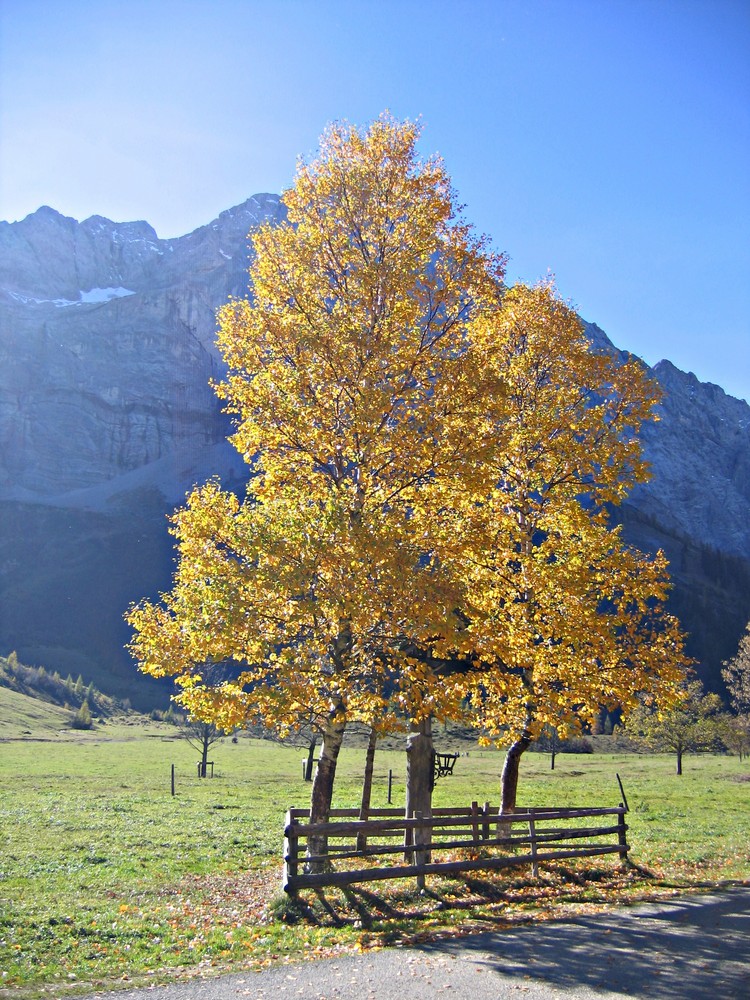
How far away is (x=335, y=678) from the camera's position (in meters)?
13.6

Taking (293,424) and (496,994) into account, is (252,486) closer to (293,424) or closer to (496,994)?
(293,424)

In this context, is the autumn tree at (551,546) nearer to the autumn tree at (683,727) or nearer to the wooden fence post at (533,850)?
the wooden fence post at (533,850)

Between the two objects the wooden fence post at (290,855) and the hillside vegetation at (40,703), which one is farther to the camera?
the hillside vegetation at (40,703)

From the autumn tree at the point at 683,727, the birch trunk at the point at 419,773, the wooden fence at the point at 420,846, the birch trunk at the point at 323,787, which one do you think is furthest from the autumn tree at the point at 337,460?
the autumn tree at the point at 683,727

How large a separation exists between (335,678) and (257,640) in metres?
1.63

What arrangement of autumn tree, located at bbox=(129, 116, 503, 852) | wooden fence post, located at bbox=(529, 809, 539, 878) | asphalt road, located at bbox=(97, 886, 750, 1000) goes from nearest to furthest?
asphalt road, located at bbox=(97, 886, 750, 1000) < autumn tree, located at bbox=(129, 116, 503, 852) < wooden fence post, located at bbox=(529, 809, 539, 878)

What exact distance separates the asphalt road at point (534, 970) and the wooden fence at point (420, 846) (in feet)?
8.75

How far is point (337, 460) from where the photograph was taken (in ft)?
51.7

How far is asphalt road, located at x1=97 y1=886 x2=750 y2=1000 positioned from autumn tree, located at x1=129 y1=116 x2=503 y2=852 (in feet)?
12.7

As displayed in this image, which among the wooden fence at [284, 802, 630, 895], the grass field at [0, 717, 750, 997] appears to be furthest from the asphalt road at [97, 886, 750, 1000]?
the wooden fence at [284, 802, 630, 895]

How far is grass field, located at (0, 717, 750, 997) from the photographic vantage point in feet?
37.0

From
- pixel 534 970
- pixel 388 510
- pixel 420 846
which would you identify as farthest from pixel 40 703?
pixel 534 970

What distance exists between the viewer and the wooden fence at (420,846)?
13.8m

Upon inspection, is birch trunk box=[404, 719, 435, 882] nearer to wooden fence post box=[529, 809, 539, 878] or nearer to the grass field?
the grass field
